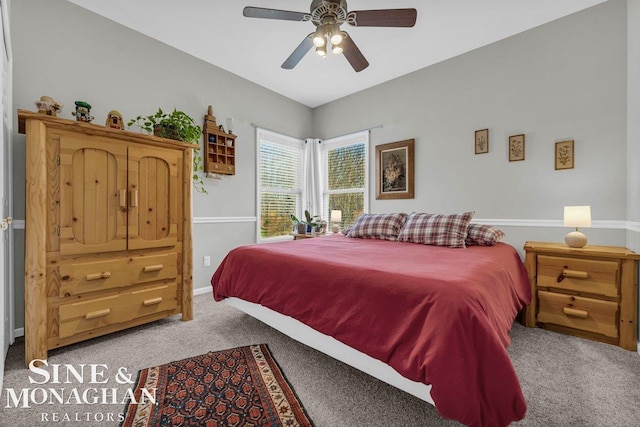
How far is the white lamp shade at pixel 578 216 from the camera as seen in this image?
2.09 metres

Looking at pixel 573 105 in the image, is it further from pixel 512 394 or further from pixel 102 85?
pixel 102 85

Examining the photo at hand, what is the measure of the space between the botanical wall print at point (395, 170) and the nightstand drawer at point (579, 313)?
1.72 metres

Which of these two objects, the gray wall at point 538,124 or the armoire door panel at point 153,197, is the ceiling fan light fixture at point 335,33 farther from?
the gray wall at point 538,124

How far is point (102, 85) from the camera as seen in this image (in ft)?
8.18

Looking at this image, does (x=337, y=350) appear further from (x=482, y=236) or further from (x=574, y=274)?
(x=574, y=274)

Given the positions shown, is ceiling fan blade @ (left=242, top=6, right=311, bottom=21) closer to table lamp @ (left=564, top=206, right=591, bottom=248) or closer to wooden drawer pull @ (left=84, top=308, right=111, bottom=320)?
wooden drawer pull @ (left=84, top=308, right=111, bottom=320)

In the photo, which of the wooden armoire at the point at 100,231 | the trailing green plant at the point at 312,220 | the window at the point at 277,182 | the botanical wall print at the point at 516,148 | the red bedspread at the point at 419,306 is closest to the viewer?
the red bedspread at the point at 419,306

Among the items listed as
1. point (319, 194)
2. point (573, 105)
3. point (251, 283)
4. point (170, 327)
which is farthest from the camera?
point (319, 194)

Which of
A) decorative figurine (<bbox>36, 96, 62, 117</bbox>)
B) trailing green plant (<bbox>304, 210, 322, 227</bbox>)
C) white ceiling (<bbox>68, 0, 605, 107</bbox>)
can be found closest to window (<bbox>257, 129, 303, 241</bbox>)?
trailing green plant (<bbox>304, 210, 322, 227</bbox>)

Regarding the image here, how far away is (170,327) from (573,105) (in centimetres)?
402

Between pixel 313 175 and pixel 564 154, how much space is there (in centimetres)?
302

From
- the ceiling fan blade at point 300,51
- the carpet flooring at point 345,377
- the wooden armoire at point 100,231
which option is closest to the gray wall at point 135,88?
the wooden armoire at point 100,231

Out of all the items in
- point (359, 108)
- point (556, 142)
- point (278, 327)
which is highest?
point (359, 108)

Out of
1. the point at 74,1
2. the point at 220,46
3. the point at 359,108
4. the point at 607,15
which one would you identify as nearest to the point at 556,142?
the point at 607,15
